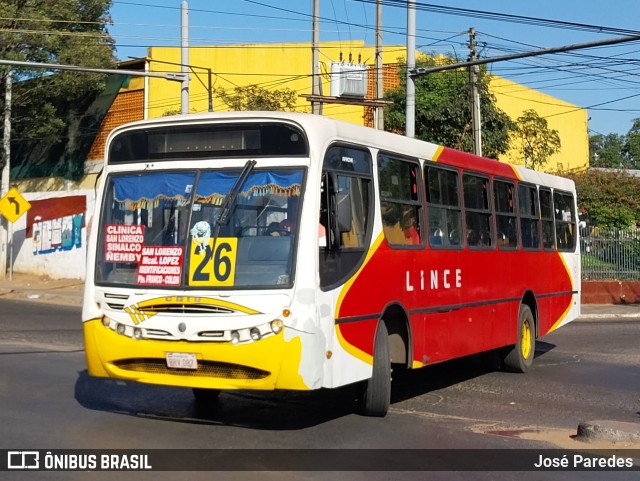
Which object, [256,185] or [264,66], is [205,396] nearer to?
[256,185]

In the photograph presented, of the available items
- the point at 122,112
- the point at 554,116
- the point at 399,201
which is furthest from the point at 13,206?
the point at 554,116

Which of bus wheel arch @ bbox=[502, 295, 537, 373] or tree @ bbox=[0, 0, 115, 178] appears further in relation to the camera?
tree @ bbox=[0, 0, 115, 178]

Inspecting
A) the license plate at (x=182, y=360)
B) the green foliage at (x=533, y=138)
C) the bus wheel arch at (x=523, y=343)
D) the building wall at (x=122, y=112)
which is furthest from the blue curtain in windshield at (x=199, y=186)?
the green foliage at (x=533, y=138)

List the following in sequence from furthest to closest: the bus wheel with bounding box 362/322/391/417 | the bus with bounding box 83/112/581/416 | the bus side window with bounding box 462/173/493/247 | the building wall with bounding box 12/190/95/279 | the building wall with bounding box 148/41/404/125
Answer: the building wall with bounding box 148/41/404/125
the building wall with bounding box 12/190/95/279
the bus side window with bounding box 462/173/493/247
the bus wheel with bounding box 362/322/391/417
the bus with bounding box 83/112/581/416

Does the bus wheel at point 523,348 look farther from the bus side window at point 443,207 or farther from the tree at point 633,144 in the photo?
the tree at point 633,144

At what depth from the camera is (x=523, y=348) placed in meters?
13.7

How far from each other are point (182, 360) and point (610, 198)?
33.1 meters

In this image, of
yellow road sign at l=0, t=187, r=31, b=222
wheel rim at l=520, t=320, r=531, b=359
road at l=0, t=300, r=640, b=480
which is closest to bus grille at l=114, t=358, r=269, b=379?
road at l=0, t=300, r=640, b=480

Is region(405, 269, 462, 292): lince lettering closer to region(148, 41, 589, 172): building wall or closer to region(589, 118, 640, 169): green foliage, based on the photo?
region(148, 41, 589, 172): building wall

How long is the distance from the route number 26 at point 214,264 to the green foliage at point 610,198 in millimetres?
31351

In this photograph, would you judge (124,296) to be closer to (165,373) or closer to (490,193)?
(165,373)

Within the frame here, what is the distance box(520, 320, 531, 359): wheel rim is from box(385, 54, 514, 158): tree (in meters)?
23.5

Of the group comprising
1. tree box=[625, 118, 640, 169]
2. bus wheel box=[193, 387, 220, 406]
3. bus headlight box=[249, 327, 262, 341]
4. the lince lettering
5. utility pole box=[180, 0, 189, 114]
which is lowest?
bus wheel box=[193, 387, 220, 406]

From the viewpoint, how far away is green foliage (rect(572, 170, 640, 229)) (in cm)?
3722
